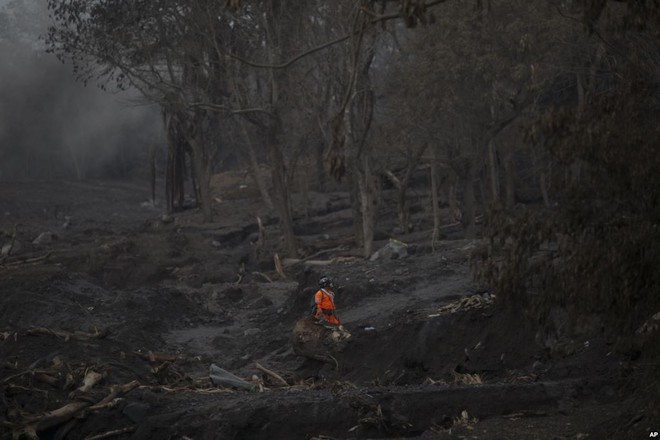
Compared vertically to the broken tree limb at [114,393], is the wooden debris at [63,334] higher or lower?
higher

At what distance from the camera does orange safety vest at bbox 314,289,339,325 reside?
1753 cm

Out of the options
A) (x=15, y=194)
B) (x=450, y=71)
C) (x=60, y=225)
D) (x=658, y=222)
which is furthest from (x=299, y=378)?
(x=15, y=194)

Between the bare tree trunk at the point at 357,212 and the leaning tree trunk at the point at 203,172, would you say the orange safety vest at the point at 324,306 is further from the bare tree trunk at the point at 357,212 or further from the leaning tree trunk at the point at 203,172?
the leaning tree trunk at the point at 203,172

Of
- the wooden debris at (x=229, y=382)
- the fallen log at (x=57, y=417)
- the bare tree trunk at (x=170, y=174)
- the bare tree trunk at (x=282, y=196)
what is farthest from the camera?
the bare tree trunk at (x=170, y=174)

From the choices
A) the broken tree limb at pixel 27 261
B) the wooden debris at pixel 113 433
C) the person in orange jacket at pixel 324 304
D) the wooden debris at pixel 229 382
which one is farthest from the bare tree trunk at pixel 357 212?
the wooden debris at pixel 113 433

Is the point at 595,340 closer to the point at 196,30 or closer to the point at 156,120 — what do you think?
the point at 196,30

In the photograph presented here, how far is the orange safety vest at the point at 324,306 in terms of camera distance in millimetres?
17531

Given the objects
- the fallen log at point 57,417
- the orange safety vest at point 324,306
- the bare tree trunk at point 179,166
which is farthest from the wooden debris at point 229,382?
the bare tree trunk at point 179,166

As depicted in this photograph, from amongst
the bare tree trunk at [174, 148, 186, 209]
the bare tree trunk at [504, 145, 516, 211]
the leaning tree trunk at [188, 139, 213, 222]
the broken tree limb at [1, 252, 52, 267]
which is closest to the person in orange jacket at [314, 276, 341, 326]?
the broken tree limb at [1, 252, 52, 267]

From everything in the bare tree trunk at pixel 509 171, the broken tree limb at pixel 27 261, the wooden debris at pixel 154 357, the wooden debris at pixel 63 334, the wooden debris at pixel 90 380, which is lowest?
the wooden debris at pixel 154 357

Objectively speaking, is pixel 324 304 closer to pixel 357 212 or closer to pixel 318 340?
pixel 318 340

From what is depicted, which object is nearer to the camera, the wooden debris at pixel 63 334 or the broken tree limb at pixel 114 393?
the broken tree limb at pixel 114 393

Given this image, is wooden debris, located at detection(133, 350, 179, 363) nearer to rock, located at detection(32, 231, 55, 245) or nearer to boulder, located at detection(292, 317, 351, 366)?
boulder, located at detection(292, 317, 351, 366)

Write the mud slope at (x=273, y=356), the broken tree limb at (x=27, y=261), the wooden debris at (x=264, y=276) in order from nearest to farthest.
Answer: the mud slope at (x=273, y=356)
the wooden debris at (x=264, y=276)
the broken tree limb at (x=27, y=261)
